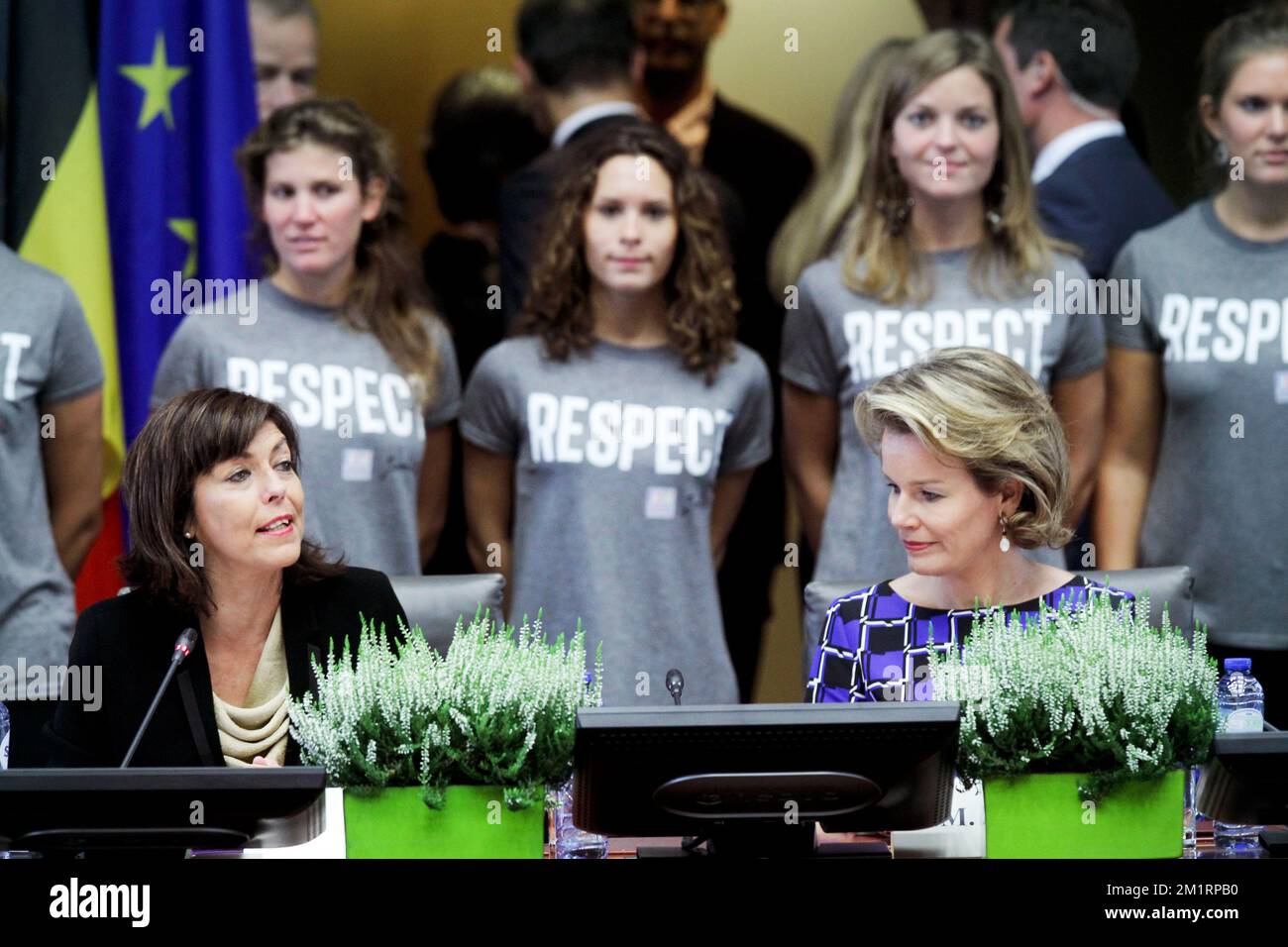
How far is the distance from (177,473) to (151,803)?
1.04 m

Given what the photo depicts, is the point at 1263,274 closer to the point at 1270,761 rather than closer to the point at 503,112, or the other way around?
the point at 503,112

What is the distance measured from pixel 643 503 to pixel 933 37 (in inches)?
52.4

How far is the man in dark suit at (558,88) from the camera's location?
4699 mm

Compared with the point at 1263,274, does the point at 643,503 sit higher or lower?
lower

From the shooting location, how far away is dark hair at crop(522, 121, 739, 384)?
4422 millimetres

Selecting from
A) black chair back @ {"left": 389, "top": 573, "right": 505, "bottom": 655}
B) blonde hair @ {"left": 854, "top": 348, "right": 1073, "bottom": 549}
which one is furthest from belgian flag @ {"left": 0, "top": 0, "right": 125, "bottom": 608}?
blonde hair @ {"left": 854, "top": 348, "right": 1073, "bottom": 549}

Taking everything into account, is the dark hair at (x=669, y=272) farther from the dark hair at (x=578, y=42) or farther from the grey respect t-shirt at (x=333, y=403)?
the dark hair at (x=578, y=42)

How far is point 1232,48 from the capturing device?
15.1 ft

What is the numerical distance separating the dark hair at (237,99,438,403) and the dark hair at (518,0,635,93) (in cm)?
63

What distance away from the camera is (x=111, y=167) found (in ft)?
15.5

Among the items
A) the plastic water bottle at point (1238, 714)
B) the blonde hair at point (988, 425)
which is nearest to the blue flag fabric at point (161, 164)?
the blonde hair at point (988, 425)

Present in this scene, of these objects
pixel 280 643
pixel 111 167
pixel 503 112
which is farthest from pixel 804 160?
pixel 280 643

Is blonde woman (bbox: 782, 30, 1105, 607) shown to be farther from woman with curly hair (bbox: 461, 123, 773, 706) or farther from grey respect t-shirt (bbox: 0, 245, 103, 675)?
grey respect t-shirt (bbox: 0, 245, 103, 675)

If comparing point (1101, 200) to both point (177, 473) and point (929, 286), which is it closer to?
point (929, 286)
